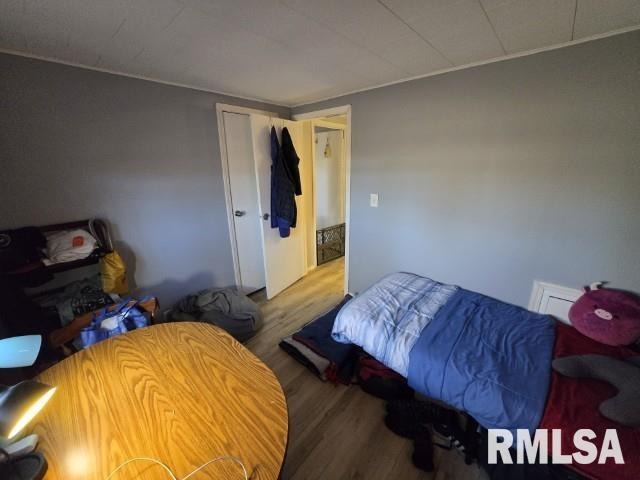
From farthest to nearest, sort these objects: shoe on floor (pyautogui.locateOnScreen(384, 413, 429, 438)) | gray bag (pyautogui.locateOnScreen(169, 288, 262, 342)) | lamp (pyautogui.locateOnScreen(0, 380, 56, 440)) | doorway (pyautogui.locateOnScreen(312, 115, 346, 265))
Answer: doorway (pyautogui.locateOnScreen(312, 115, 346, 265)) → gray bag (pyautogui.locateOnScreen(169, 288, 262, 342)) → shoe on floor (pyautogui.locateOnScreen(384, 413, 429, 438)) → lamp (pyautogui.locateOnScreen(0, 380, 56, 440))

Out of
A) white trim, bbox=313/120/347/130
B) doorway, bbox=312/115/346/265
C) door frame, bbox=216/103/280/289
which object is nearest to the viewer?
door frame, bbox=216/103/280/289

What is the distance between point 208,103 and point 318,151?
2.17 meters

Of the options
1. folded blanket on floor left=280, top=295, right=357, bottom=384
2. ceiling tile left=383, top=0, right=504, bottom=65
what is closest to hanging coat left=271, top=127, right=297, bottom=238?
folded blanket on floor left=280, top=295, right=357, bottom=384

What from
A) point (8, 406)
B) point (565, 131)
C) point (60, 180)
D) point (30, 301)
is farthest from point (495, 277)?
point (60, 180)

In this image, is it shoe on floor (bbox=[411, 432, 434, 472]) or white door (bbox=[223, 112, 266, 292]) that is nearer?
shoe on floor (bbox=[411, 432, 434, 472])

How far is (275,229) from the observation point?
9.34 ft

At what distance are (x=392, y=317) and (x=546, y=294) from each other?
1.09 metres

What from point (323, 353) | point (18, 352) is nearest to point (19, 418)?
point (18, 352)

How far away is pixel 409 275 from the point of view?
7.02ft

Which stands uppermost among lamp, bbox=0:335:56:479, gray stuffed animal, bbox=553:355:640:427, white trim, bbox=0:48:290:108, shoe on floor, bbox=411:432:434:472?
white trim, bbox=0:48:290:108

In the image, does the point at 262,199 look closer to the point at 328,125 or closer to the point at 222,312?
the point at 222,312

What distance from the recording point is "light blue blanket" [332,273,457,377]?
1.42 m

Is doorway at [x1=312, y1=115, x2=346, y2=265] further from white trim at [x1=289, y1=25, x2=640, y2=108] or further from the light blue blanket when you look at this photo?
the light blue blanket

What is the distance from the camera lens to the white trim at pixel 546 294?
160cm
